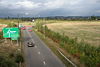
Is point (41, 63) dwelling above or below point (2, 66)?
below

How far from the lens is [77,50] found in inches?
1179

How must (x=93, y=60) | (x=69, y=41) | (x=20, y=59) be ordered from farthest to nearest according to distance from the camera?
1. (x=69, y=41)
2. (x=20, y=59)
3. (x=93, y=60)

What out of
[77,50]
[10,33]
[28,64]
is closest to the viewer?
[28,64]

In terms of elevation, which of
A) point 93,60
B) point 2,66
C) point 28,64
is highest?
point 2,66

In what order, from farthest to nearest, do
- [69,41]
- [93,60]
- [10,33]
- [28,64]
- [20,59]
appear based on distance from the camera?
[10,33] → [69,41] → [28,64] → [20,59] → [93,60]

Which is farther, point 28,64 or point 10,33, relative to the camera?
point 10,33

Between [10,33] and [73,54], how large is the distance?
1578cm

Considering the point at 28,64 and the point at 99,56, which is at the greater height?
the point at 99,56

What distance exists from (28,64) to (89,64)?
26.6 ft

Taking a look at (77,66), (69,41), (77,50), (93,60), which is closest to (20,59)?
(77,66)

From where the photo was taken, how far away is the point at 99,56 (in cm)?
2253

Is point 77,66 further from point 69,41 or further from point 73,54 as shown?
point 69,41

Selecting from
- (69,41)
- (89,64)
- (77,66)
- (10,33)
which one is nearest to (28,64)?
(77,66)

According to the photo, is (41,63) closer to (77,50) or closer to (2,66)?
(77,50)
